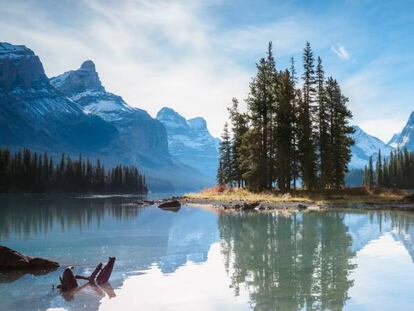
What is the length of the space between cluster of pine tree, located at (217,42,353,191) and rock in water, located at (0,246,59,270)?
4788 cm

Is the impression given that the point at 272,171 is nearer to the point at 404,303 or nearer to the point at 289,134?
the point at 289,134

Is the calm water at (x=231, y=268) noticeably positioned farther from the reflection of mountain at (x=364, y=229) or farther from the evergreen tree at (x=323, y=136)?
the evergreen tree at (x=323, y=136)

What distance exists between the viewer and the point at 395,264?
16.9m

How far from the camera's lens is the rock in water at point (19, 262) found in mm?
16625

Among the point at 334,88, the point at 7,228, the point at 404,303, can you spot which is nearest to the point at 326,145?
the point at 334,88

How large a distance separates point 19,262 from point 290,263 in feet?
33.4

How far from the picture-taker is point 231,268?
1659cm

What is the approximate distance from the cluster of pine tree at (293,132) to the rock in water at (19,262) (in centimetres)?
4788

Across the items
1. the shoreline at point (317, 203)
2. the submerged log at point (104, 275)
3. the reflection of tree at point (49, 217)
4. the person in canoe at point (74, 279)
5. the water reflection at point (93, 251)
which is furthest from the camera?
the shoreline at point (317, 203)

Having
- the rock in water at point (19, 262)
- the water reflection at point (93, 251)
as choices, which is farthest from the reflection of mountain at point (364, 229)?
the rock in water at point (19, 262)

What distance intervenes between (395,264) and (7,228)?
28733 millimetres

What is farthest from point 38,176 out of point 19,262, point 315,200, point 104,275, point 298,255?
point 104,275

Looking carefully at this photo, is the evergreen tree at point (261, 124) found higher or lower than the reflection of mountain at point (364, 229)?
higher

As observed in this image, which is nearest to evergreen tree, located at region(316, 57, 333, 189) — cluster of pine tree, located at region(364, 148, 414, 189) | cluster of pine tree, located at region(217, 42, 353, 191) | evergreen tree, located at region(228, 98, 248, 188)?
cluster of pine tree, located at region(217, 42, 353, 191)
